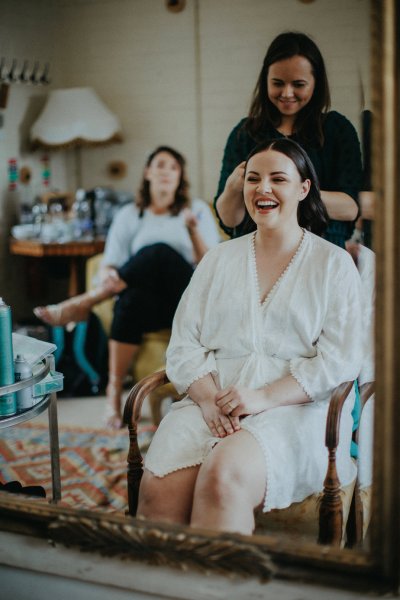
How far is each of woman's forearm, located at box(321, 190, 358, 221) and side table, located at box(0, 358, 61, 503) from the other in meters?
0.75

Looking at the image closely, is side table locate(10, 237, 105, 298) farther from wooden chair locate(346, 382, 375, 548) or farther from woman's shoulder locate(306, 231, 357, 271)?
wooden chair locate(346, 382, 375, 548)

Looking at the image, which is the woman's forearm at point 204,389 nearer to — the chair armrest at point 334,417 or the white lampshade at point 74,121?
the chair armrest at point 334,417

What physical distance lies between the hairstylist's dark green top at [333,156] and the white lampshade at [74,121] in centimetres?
34

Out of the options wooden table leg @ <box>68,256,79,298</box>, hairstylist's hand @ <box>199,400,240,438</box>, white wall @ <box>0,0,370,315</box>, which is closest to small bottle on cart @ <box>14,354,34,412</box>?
white wall @ <box>0,0,370,315</box>

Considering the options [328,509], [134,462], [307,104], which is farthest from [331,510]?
[307,104]

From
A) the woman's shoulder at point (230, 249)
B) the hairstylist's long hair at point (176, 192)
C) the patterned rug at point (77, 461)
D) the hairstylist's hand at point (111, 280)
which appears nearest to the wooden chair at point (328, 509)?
the patterned rug at point (77, 461)

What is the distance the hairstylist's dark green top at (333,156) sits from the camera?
128 cm

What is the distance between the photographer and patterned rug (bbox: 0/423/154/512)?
57.9 inches

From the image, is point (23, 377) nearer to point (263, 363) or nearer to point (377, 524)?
point (263, 363)

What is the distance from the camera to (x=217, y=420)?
1.42 meters

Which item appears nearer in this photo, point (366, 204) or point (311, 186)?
point (366, 204)

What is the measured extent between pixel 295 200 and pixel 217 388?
1.37 feet

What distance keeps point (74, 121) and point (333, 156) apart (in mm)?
635

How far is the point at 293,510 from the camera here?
1296 mm
